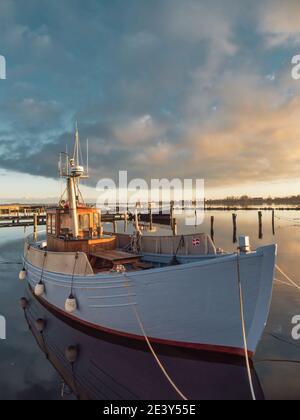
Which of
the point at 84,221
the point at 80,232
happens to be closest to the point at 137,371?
the point at 80,232

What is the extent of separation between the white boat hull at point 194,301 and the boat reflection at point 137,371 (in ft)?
1.52

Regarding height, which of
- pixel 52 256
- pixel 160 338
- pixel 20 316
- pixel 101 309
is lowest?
pixel 20 316

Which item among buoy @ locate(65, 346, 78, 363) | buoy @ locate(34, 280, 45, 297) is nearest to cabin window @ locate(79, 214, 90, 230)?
buoy @ locate(34, 280, 45, 297)

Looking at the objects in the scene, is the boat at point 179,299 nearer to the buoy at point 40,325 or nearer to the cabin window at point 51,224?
the buoy at point 40,325

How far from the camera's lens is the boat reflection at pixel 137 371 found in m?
7.75

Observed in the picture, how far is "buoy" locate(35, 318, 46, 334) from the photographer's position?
12.3 meters

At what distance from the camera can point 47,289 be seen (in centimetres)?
1288

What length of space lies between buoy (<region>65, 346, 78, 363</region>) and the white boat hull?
5.99 feet

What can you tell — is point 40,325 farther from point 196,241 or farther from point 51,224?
point 196,241

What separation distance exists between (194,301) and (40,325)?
26.1 ft
